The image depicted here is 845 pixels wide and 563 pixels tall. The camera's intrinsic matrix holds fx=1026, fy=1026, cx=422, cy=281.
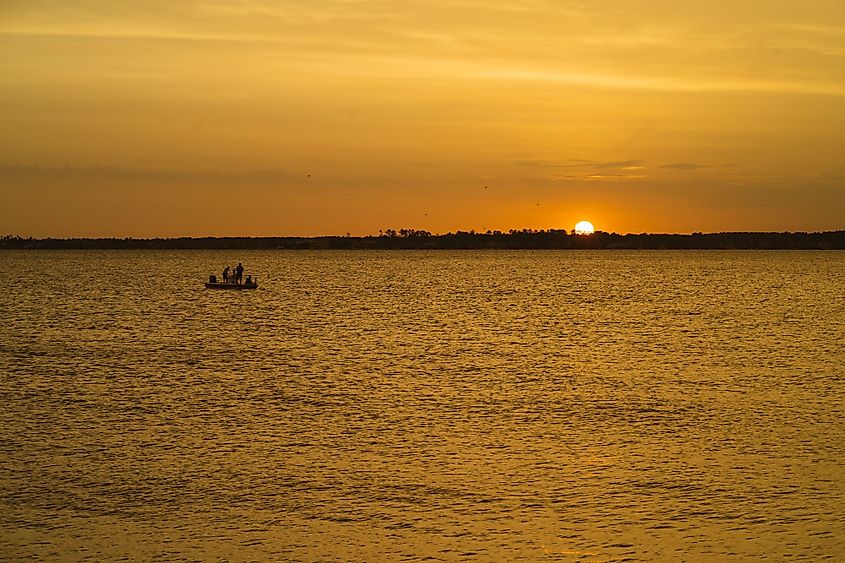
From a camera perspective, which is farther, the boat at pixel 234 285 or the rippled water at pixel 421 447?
the boat at pixel 234 285

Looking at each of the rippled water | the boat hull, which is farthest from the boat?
the rippled water

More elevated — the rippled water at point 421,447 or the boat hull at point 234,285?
the boat hull at point 234,285

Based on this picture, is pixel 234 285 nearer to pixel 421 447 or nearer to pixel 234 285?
pixel 234 285

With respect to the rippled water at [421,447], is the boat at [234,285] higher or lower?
higher

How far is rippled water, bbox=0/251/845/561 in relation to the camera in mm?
18516

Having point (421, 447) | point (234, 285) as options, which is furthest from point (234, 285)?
point (421, 447)

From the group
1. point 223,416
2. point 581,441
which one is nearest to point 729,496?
point 581,441

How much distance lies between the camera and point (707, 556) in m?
17.5

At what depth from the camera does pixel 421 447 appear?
25.8m

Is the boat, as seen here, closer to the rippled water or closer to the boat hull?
the boat hull

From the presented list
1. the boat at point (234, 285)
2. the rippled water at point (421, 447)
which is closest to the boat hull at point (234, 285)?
the boat at point (234, 285)

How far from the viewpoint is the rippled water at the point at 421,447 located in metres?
18.5

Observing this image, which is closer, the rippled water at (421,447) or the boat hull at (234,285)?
the rippled water at (421,447)

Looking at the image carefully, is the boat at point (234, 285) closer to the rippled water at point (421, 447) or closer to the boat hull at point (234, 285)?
the boat hull at point (234, 285)
